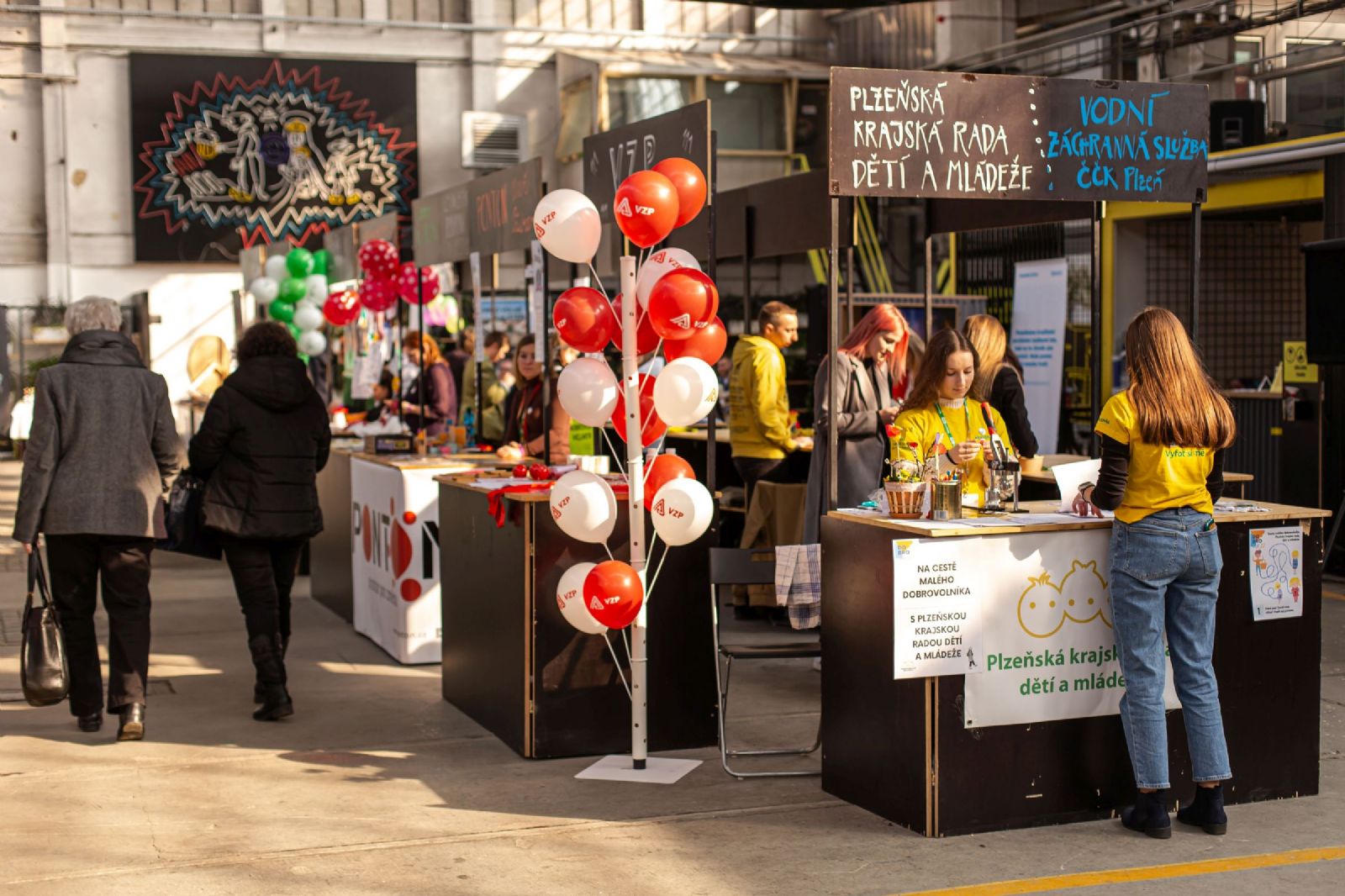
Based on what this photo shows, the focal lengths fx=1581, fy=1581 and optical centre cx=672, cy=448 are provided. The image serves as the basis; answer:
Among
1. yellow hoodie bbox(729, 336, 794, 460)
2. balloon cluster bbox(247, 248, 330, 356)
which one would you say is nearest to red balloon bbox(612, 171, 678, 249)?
yellow hoodie bbox(729, 336, 794, 460)

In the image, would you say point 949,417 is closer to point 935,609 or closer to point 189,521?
point 935,609

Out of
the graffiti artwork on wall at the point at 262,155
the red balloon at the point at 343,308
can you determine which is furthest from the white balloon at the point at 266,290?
the graffiti artwork on wall at the point at 262,155

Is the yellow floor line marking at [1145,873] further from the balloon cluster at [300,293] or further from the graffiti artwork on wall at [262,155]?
the graffiti artwork on wall at [262,155]

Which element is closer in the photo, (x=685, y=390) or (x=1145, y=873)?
(x=1145, y=873)

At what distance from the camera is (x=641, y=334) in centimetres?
584

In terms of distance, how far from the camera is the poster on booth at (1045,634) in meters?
4.92

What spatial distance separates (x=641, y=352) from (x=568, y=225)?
54 centimetres

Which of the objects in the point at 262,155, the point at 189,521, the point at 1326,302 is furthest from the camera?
the point at 262,155

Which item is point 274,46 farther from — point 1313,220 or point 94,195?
point 1313,220

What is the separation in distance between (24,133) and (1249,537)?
2065 centimetres

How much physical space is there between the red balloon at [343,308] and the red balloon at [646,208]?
318 inches

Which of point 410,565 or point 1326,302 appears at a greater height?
point 1326,302

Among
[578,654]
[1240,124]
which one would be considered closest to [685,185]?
[578,654]

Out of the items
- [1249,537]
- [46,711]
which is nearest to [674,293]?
[1249,537]
